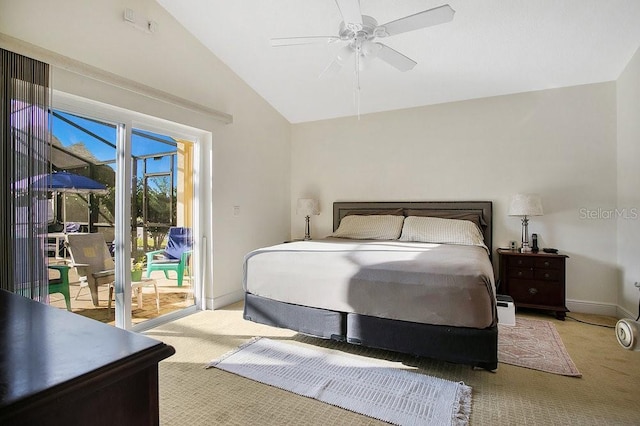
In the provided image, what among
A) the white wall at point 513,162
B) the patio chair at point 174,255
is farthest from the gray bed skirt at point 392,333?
the white wall at point 513,162

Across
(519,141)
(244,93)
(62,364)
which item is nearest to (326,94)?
(244,93)

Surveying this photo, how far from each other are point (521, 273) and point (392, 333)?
2155 millimetres

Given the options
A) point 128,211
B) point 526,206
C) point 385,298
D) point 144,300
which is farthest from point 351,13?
point 144,300

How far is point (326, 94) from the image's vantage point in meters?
4.42

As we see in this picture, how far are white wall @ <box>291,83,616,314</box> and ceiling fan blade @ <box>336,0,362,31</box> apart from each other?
235cm

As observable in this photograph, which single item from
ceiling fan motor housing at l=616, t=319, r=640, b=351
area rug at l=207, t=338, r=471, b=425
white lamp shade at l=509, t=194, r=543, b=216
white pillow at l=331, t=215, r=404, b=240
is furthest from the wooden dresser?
white lamp shade at l=509, t=194, r=543, b=216

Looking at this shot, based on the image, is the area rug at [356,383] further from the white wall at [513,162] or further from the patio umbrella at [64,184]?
the white wall at [513,162]

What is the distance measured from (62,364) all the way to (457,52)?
151 inches

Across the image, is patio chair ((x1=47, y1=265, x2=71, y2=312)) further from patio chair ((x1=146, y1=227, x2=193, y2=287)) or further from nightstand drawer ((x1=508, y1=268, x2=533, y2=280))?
nightstand drawer ((x1=508, y1=268, x2=533, y2=280))

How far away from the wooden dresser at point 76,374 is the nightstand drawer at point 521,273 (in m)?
3.89

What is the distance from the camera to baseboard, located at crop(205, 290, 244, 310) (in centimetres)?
386

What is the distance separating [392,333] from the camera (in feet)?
7.64

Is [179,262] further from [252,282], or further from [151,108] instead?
[151,108]

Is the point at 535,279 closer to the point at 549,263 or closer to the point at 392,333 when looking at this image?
the point at 549,263
